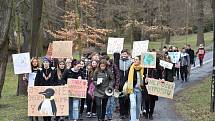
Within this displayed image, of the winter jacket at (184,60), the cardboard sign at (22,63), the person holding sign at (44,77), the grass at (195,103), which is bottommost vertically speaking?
the grass at (195,103)

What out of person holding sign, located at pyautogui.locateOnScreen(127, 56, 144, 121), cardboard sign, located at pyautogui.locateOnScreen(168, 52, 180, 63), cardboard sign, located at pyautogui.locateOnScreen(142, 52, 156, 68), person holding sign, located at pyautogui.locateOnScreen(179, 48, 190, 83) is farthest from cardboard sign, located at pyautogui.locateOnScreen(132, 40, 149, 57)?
person holding sign, located at pyautogui.locateOnScreen(179, 48, 190, 83)

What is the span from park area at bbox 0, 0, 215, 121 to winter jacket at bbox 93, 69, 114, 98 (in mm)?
499

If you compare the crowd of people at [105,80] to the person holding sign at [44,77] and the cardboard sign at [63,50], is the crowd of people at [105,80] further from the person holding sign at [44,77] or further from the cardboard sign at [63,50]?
the cardboard sign at [63,50]

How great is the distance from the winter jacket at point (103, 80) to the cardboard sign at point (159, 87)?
127 cm

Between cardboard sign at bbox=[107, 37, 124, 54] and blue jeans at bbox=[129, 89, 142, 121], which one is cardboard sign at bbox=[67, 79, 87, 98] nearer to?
blue jeans at bbox=[129, 89, 142, 121]

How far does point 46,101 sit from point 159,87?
3.44m

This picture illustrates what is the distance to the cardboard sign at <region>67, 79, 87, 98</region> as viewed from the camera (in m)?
12.9

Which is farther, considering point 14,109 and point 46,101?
point 14,109

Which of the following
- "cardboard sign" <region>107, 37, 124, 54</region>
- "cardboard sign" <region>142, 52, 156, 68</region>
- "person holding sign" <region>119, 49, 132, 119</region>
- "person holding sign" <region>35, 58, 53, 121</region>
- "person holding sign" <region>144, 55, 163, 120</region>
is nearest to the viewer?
"person holding sign" <region>35, 58, 53, 121</region>

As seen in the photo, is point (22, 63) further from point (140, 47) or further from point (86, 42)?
point (86, 42)

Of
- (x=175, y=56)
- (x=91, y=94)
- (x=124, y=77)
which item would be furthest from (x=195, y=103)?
(x=175, y=56)

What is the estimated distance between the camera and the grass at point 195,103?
47.4 ft

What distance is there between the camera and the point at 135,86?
41.5 feet

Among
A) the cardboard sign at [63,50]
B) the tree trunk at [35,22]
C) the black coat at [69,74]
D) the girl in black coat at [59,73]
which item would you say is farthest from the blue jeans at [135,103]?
the tree trunk at [35,22]
